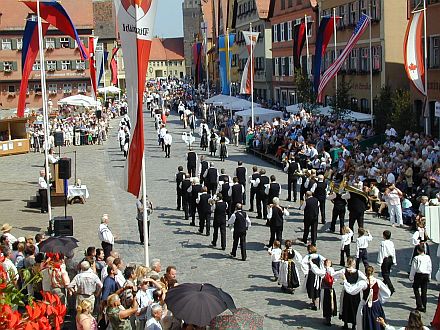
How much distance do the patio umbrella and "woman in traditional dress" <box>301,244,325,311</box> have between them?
14.4 feet

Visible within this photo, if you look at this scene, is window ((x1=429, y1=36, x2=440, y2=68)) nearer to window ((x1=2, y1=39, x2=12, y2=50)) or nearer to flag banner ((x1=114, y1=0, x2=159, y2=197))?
flag banner ((x1=114, y1=0, x2=159, y2=197))

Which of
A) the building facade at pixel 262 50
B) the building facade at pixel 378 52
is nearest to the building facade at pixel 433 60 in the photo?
the building facade at pixel 378 52

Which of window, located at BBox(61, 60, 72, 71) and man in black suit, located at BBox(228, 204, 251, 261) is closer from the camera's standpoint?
man in black suit, located at BBox(228, 204, 251, 261)

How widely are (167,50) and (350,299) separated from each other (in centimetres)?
16155

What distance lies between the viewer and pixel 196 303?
9938mm

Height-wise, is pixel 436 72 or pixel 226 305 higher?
pixel 436 72

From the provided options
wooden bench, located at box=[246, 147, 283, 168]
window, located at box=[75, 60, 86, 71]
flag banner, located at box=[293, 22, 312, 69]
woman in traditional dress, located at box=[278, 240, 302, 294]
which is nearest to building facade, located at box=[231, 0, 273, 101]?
window, located at box=[75, 60, 86, 71]

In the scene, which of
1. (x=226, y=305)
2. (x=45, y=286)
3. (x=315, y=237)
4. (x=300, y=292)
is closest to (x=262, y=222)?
(x=315, y=237)

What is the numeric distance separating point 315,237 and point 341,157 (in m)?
10.1

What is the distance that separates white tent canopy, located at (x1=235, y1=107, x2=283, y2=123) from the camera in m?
40.6

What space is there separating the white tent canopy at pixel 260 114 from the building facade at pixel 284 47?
11.7 meters

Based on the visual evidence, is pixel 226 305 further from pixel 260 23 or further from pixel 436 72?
pixel 260 23

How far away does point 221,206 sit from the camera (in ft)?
59.8

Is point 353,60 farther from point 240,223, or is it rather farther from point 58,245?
point 58,245
